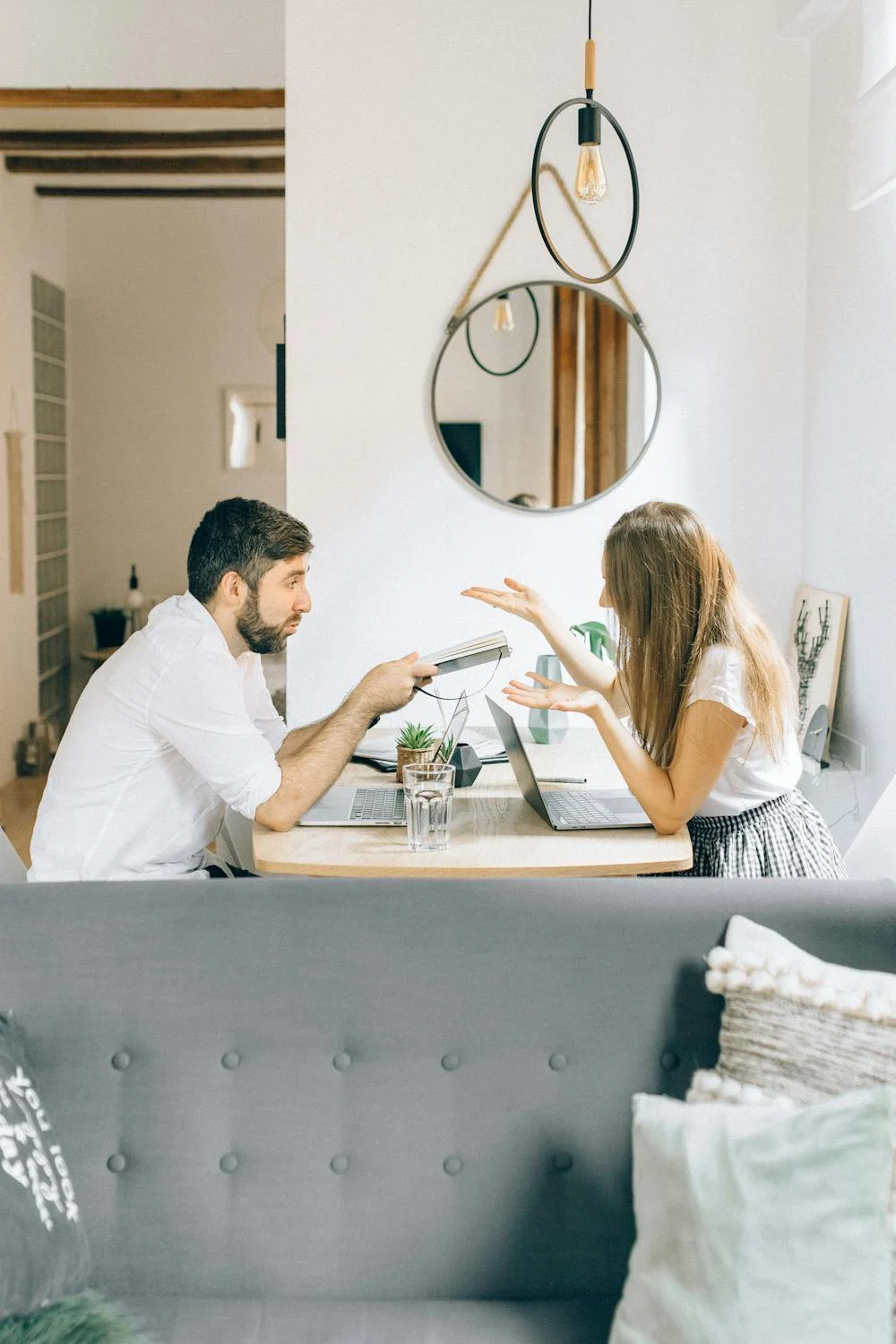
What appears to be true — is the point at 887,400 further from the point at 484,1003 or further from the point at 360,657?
the point at 484,1003

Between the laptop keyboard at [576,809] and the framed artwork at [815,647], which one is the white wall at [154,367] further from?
the laptop keyboard at [576,809]

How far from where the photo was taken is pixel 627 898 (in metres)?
1.62

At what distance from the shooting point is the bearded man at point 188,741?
203 cm

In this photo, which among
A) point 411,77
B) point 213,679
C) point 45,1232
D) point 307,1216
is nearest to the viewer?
point 45,1232

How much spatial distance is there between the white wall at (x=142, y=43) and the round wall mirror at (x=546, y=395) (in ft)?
3.63

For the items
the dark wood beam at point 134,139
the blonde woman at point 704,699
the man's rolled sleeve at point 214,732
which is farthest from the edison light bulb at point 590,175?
the dark wood beam at point 134,139

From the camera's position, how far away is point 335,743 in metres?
2.12

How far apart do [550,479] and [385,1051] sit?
2.37 meters

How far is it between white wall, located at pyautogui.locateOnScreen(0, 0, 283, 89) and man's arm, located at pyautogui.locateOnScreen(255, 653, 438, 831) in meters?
2.51

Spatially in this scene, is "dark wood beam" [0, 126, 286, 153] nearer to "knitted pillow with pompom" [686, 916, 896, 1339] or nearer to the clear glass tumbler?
the clear glass tumbler

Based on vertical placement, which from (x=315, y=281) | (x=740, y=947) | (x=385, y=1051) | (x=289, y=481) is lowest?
(x=385, y=1051)

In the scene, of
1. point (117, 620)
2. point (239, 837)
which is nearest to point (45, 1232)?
point (239, 837)

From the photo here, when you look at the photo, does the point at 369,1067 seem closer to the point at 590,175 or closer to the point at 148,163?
the point at 590,175

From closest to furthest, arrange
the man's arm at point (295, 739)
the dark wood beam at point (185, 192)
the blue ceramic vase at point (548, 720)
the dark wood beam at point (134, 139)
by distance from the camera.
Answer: the man's arm at point (295, 739) < the blue ceramic vase at point (548, 720) < the dark wood beam at point (134, 139) < the dark wood beam at point (185, 192)
